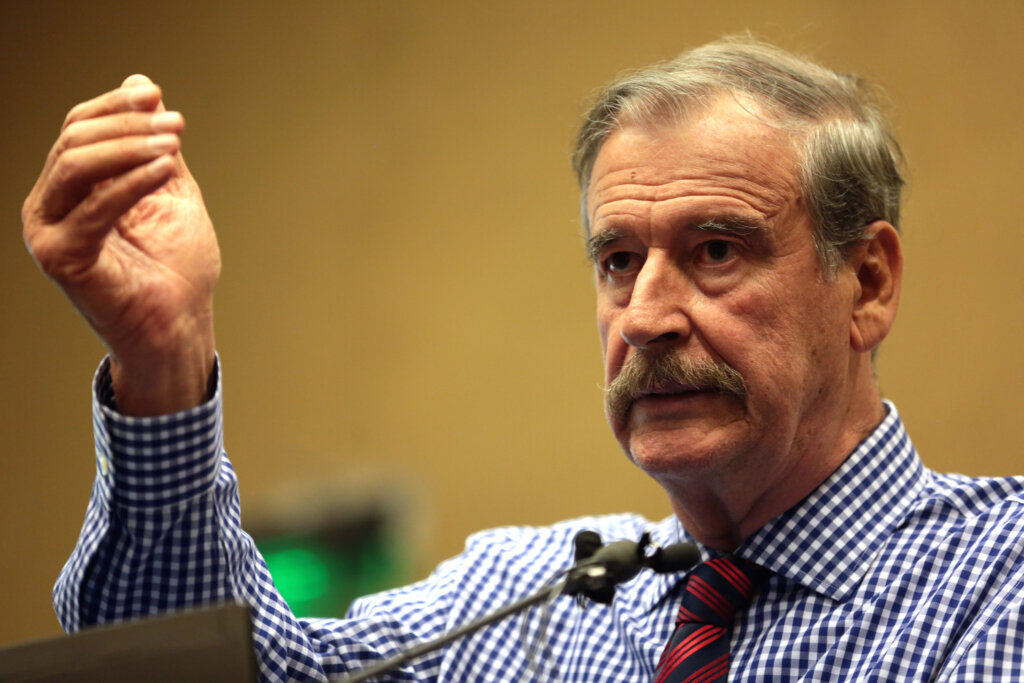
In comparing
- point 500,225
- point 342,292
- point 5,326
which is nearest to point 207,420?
point 500,225

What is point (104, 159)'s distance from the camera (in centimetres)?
114

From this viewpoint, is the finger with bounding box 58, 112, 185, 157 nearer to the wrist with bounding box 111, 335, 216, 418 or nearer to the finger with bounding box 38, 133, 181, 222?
the finger with bounding box 38, 133, 181, 222

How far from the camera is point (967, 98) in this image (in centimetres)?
278

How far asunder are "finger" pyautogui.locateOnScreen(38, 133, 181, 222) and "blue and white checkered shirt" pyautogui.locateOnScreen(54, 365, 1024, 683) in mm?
282

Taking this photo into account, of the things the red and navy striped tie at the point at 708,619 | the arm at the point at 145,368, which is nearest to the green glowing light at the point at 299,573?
the arm at the point at 145,368

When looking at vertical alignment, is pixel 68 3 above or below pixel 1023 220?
above

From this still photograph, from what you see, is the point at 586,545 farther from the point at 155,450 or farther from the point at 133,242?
the point at 133,242

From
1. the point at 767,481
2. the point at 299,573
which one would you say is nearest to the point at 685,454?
the point at 767,481

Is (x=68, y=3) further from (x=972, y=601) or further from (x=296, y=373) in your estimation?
(x=972, y=601)

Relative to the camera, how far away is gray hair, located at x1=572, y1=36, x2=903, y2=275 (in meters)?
1.67

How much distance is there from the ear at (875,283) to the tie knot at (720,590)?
1.26 feet

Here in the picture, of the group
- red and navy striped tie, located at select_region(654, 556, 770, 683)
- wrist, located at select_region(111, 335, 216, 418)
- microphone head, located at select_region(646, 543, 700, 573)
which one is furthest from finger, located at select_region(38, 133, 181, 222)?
red and navy striped tie, located at select_region(654, 556, 770, 683)

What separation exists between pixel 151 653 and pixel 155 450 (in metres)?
0.38

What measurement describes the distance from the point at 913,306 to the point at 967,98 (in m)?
0.54
